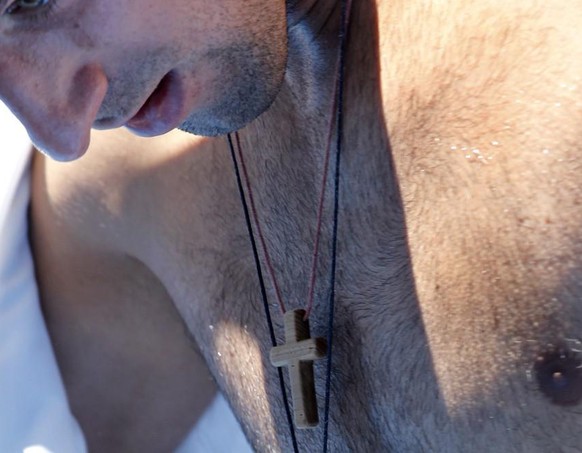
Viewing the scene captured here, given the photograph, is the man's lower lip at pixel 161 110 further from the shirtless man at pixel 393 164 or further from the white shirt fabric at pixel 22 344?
the white shirt fabric at pixel 22 344

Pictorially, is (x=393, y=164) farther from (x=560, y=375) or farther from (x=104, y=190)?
(x=104, y=190)

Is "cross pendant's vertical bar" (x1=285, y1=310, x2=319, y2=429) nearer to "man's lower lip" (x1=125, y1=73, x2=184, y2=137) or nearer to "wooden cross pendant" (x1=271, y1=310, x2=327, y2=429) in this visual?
"wooden cross pendant" (x1=271, y1=310, x2=327, y2=429)

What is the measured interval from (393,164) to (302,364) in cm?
15

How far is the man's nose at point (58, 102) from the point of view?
0.54 meters

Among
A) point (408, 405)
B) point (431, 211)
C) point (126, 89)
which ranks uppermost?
point (126, 89)

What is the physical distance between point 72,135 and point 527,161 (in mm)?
254

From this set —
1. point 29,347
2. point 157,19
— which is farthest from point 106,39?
point 29,347

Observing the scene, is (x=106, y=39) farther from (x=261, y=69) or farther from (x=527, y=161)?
(x=527, y=161)

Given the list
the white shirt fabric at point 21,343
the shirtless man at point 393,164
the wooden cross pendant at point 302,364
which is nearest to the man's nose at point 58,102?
the shirtless man at point 393,164

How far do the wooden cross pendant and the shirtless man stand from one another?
2 centimetres

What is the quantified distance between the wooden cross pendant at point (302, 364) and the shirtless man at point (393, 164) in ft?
0.06

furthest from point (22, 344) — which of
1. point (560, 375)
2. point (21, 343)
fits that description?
point (560, 375)

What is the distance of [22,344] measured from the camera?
0.95m

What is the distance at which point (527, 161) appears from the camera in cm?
50
